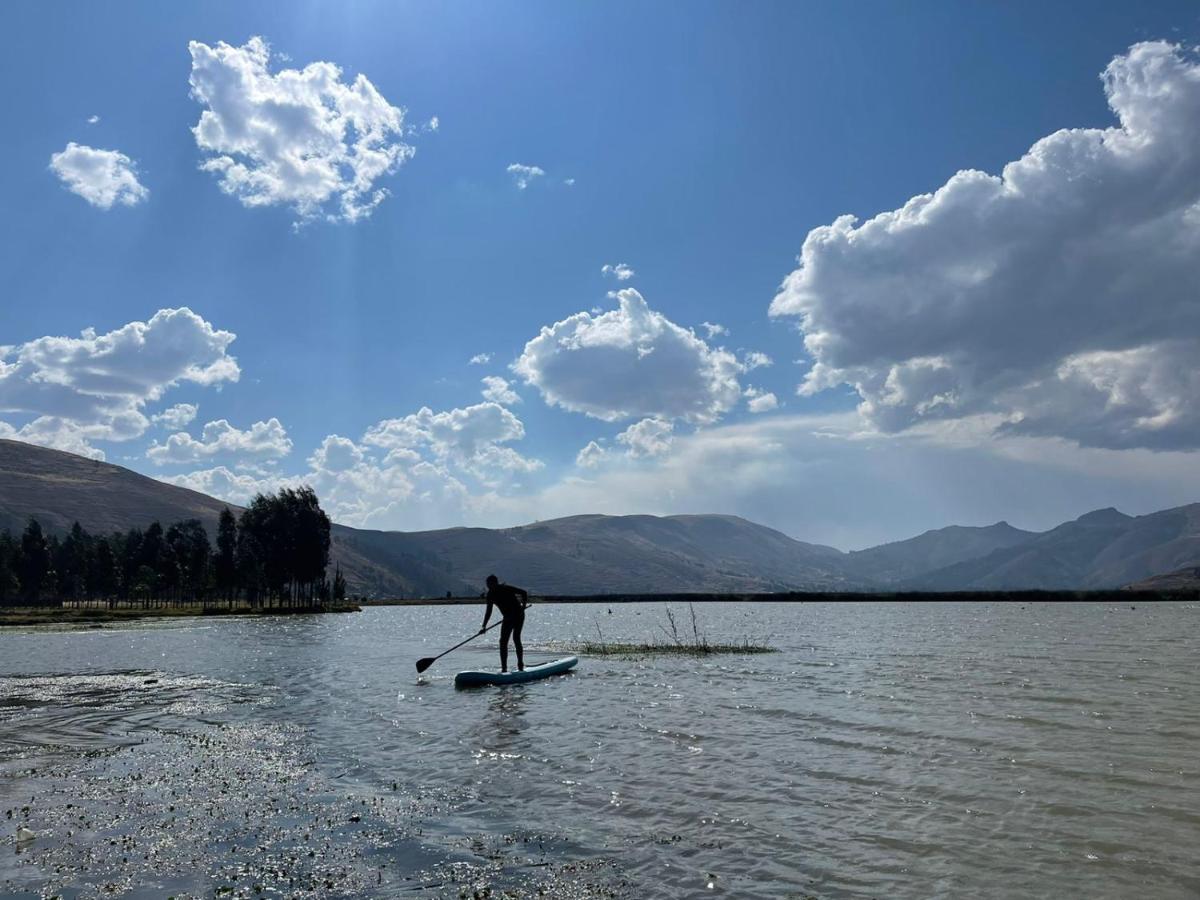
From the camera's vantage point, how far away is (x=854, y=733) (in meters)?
21.1

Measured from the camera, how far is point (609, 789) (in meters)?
15.5

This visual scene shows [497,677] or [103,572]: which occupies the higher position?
[103,572]

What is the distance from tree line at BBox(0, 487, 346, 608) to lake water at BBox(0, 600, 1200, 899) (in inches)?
4950

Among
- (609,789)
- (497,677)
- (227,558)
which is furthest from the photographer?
(227,558)

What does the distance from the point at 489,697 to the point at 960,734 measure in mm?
16188

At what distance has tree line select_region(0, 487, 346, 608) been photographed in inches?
5950

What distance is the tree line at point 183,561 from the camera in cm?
15112

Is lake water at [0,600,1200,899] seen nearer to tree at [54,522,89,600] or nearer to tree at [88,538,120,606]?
tree at [88,538,120,606]

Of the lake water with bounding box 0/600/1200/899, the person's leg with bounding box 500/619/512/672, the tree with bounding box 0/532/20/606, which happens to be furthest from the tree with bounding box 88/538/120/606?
the person's leg with bounding box 500/619/512/672

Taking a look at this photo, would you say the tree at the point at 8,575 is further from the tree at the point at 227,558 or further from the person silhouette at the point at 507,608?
the person silhouette at the point at 507,608

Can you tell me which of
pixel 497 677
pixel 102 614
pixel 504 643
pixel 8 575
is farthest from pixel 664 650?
pixel 8 575

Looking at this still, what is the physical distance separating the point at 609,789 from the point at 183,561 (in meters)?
180

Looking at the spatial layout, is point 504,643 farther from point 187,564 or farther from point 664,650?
point 187,564

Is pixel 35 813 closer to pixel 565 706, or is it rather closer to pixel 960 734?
pixel 565 706
